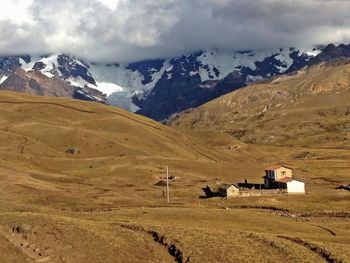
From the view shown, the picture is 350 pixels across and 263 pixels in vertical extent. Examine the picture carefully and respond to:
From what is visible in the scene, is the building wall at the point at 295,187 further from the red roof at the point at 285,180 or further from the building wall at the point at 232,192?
the building wall at the point at 232,192

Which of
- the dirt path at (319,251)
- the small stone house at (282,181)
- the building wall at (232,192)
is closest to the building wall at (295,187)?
the small stone house at (282,181)

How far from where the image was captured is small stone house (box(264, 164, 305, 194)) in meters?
148

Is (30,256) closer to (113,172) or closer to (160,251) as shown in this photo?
(160,251)

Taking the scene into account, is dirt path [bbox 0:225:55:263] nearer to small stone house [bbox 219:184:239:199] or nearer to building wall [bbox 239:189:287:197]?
small stone house [bbox 219:184:239:199]

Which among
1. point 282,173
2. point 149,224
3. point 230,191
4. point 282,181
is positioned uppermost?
point 282,173

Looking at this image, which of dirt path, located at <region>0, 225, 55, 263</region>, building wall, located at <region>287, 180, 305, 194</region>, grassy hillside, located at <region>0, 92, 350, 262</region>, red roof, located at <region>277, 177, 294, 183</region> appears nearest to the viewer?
dirt path, located at <region>0, 225, 55, 263</region>

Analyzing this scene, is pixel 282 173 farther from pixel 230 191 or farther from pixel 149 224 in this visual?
pixel 149 224

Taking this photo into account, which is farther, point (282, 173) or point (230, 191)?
point (282, 173)

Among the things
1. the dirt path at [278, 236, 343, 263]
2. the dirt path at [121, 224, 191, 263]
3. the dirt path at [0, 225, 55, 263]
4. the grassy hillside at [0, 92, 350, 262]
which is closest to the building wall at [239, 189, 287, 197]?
the grassy hillside at [0, 92, 350, 262]

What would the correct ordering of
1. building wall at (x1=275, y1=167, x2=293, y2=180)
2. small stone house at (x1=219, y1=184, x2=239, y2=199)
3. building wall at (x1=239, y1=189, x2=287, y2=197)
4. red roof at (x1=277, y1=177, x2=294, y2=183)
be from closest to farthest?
small stone house at (x1=219, y1=184, x2=239, y2=199)
building wall at (x1=239, y1=189, x2=287, y2=197)
red roof at (x1=277, y1=177, x2=294, y2=183)
building wall at (x1=275, y1=167, x2=293, y2=180)

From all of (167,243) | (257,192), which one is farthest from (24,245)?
(257,192)

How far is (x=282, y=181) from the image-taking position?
502 ft

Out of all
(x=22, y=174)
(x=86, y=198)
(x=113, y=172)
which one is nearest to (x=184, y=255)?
(x=86, y=198)

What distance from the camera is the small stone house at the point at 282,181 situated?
Answer: 14850cm
